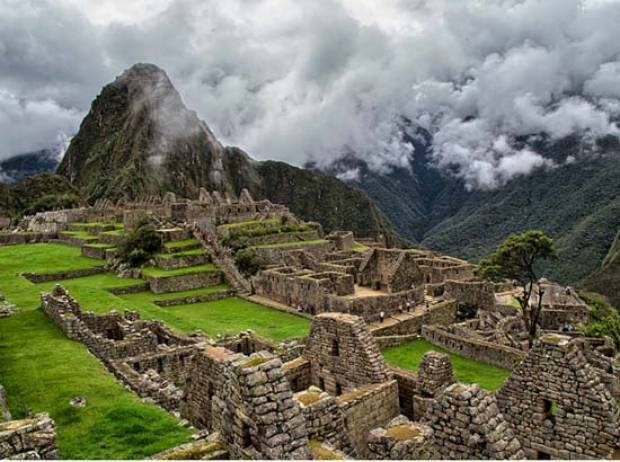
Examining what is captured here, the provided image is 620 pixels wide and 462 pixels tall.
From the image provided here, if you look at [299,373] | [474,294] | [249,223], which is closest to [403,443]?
[299,373]

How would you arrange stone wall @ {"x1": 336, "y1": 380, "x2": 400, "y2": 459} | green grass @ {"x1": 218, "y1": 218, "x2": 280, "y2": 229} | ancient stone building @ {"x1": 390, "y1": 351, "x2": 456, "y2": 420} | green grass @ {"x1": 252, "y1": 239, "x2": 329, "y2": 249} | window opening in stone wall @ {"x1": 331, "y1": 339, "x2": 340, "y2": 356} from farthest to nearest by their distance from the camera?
1. green grass @ {"x1": 218, "y1": 218, "x2": 280, "y2": 229}
2. green grass @ {"x1": 252, "y1": 239, "x2": 329, "y2": 249}
3. window opening in stone wall @ {"x1": 331, "y1": 339, "x2": 340, "y2": 356}
4. ancient stone building @ {"x1": 390, "y1": 351, "x2": 456, "y2": 420}
5. stone wall @ {"x1": 336, "y1": 380, "x2": 400, "y2": 459}

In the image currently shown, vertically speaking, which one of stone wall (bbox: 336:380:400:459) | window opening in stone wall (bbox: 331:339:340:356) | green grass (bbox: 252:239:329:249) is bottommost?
stone wall (bbox: 336:380:400:459)

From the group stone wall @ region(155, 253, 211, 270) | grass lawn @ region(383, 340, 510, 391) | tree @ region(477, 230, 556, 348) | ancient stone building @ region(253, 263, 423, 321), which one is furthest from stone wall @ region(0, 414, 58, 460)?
stone wall @ region(155, 253, 211, 270)

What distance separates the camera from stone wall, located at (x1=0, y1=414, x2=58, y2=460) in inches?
212

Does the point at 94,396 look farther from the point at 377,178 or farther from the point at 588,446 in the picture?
the point at 377,178

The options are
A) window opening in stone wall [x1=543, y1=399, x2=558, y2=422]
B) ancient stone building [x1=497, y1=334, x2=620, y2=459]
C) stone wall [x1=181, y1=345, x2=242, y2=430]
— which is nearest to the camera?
ancient stone building [x1=497, y1=334, x2=620, y2=459]

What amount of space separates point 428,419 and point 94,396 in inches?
230

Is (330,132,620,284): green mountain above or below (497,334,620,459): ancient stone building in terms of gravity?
above

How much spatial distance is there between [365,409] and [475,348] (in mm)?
13033

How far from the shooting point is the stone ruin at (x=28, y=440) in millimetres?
5391

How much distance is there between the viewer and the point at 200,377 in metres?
8.44

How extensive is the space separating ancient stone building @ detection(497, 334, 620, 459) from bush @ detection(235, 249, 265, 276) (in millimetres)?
30702

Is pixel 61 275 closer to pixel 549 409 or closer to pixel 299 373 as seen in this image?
pixel 299 373

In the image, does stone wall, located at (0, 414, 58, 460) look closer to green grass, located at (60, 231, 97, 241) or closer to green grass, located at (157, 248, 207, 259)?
green grass, located at (157, 248, 207, 259)
